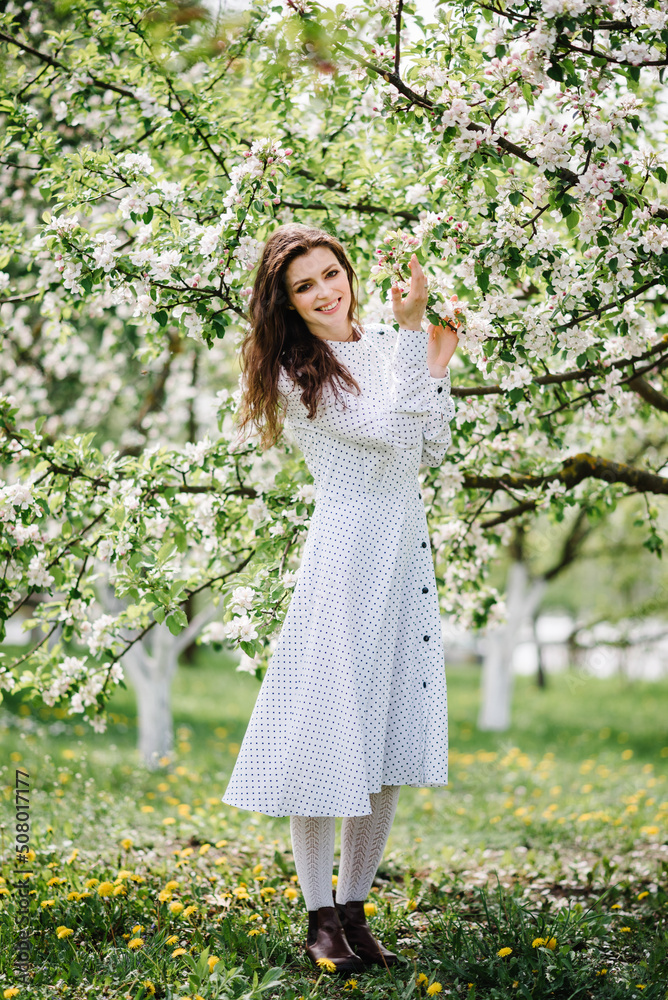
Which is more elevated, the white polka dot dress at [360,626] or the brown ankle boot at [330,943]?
the white polka dot dress at [360,626]

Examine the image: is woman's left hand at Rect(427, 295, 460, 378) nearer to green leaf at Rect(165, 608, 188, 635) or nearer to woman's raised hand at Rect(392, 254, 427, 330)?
woman's raised hand at Rect(392, 254, 427, 330)

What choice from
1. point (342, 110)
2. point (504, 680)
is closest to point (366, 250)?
point (342, 110)

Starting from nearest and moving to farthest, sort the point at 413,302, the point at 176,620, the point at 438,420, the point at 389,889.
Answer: the point at 413,302 < the point at 438,420 < the point at 176,620 < the point at 389,889

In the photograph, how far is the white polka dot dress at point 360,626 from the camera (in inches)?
96.4

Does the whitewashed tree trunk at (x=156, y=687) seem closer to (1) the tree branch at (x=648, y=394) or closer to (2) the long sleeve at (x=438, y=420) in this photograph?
(1) the tree branch at (x=648, y=394)

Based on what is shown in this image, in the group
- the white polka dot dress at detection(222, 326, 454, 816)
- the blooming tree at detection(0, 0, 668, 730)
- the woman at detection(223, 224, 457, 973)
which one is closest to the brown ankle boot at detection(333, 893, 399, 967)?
the woman at detection(223, 224, 457, 973)

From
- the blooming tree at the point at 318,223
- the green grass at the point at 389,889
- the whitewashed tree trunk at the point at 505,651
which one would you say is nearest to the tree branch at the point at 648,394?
the blooming tree at the point at 318,223

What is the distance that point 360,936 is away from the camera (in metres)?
2.66

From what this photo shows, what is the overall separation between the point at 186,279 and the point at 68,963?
211 centimetres

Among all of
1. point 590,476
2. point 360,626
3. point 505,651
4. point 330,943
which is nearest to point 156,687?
point 505,651

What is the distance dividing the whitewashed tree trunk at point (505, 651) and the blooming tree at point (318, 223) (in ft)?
19.8

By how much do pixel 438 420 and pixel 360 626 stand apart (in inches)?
25.1

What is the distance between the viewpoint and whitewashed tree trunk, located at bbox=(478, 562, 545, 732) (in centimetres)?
1021

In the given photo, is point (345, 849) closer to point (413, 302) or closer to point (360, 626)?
point (360, 626)
